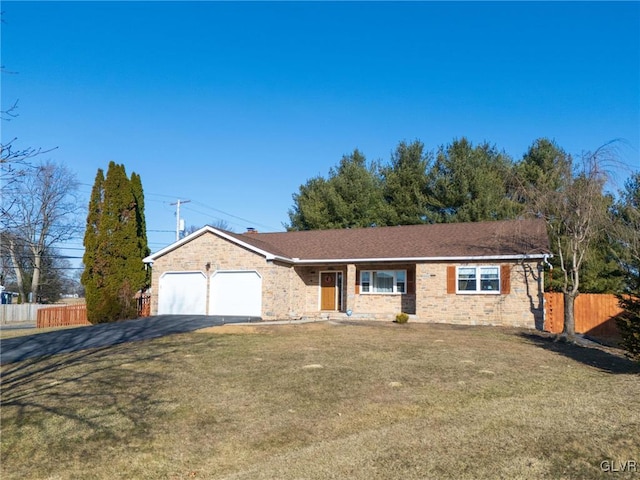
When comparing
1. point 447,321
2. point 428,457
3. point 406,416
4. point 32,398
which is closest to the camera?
point 428,457

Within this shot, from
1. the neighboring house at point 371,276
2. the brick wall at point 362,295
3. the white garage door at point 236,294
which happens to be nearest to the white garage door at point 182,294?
the neighboring house at point 371,276

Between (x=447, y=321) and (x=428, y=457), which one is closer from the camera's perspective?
(x=428, y=457)

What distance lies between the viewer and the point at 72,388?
8.80 meters

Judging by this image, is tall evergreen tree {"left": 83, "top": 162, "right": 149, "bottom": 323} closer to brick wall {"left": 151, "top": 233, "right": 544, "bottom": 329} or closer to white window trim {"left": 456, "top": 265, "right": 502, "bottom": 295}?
brick wall {"left": 151, "top": 233, "right": 544, "bottom": 329}

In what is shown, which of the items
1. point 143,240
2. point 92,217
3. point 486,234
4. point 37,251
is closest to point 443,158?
point 486,234

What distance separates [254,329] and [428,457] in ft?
40.7

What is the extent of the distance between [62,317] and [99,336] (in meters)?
10.3

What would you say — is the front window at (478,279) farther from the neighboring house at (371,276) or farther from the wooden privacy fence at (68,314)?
the wooden privacy fence at (68,314)

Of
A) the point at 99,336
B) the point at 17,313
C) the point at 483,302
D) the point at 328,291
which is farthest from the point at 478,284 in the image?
the point at 17,313

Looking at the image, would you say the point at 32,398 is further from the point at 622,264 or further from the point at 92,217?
the point at 622,264

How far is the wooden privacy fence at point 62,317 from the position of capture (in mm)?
24078

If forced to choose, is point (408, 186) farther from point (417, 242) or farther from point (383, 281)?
point (383, 281)

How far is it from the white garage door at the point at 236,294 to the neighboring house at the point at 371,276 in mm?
45

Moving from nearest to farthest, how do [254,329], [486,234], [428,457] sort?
[428,457] < [254,329] < [486,234]
